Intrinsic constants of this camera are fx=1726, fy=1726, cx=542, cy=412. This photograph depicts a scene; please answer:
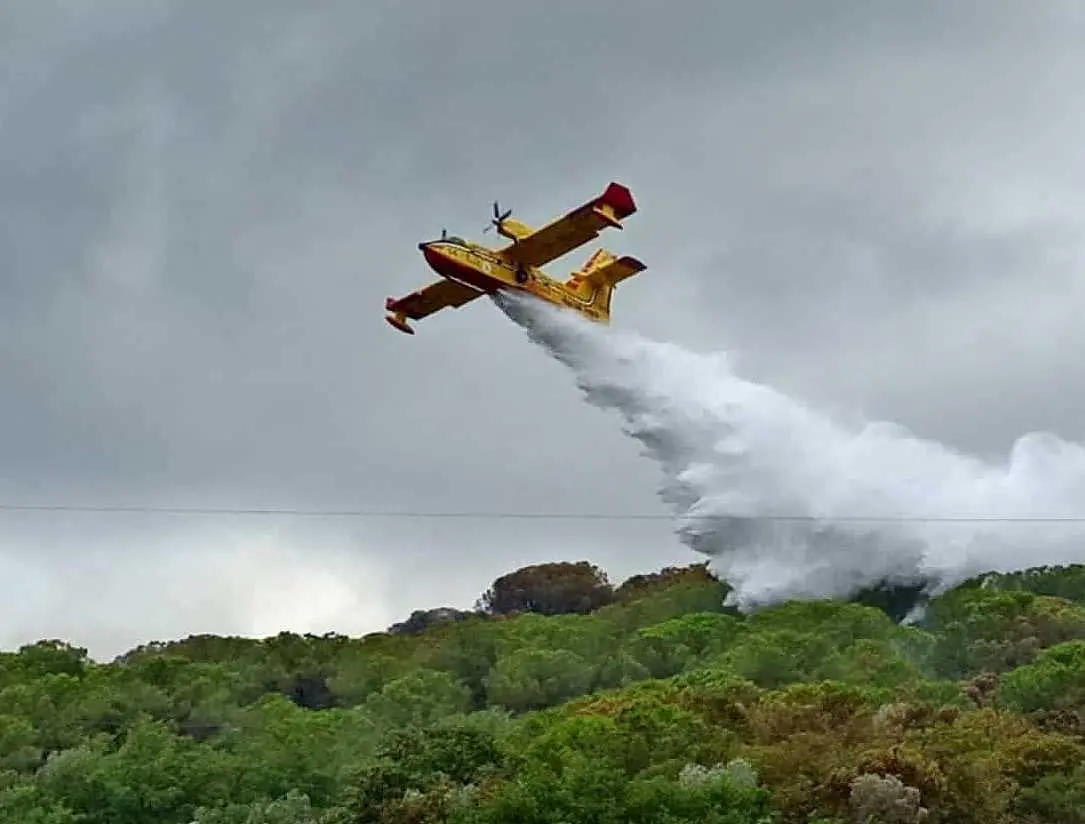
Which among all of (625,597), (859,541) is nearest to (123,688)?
(859,541)

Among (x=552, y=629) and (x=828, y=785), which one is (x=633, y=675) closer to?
(x=552, y=629)

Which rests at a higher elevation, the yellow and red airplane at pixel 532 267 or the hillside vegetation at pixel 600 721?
the yellow and red airplane at pixel 532 267

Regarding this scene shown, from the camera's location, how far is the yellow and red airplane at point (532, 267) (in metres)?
50.4

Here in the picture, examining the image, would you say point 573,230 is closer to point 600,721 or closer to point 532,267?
point 532,267

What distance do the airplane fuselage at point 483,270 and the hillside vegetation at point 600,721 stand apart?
12.8 meters

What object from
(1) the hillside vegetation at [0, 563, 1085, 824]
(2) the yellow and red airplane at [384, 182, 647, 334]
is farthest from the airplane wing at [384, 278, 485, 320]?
(1) the hillside vegetation at [0, 563, 1085, 824]

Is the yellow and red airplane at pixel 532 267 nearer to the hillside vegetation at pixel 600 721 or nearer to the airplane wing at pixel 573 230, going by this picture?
the airplane wing at pixel 573 230

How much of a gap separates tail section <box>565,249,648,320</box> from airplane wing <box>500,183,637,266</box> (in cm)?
477

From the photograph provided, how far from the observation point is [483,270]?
5203 centimetres

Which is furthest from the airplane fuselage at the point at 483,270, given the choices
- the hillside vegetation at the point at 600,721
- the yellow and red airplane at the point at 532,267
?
the hillside vegetation at the point at 600,721

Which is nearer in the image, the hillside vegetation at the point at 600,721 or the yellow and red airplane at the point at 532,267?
the hillside vegetation at the point at 600,721

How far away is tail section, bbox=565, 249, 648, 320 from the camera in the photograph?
5775cm

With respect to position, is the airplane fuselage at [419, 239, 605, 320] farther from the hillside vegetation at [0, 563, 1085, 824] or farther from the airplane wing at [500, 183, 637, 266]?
the hillside vegetation at [0, 563, 1085, 824]

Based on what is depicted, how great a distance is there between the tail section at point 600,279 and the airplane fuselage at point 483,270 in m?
2.39
